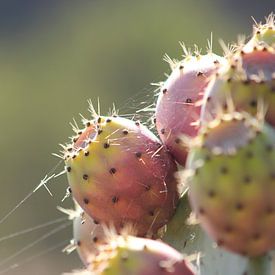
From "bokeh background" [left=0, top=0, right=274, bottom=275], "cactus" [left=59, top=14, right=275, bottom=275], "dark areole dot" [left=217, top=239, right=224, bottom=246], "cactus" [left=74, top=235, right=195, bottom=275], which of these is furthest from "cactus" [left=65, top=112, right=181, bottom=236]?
"bokeh background" [left=0, top=0, right=274, bottom=275]

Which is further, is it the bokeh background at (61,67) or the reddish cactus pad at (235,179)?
the bokeh background at (61,67)

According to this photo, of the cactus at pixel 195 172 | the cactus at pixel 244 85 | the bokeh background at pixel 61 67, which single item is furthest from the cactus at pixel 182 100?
the bokeh background at pixel 61 67

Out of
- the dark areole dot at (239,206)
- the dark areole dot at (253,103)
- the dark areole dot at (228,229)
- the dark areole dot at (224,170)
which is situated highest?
the dark areole dot at (253,103)

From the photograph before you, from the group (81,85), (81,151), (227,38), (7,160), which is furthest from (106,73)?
(81,151)

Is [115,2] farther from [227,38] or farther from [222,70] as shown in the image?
[222,70]

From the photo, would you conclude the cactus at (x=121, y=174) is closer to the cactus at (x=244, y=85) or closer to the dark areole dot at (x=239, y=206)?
the cactus at (x=244, y=85)
